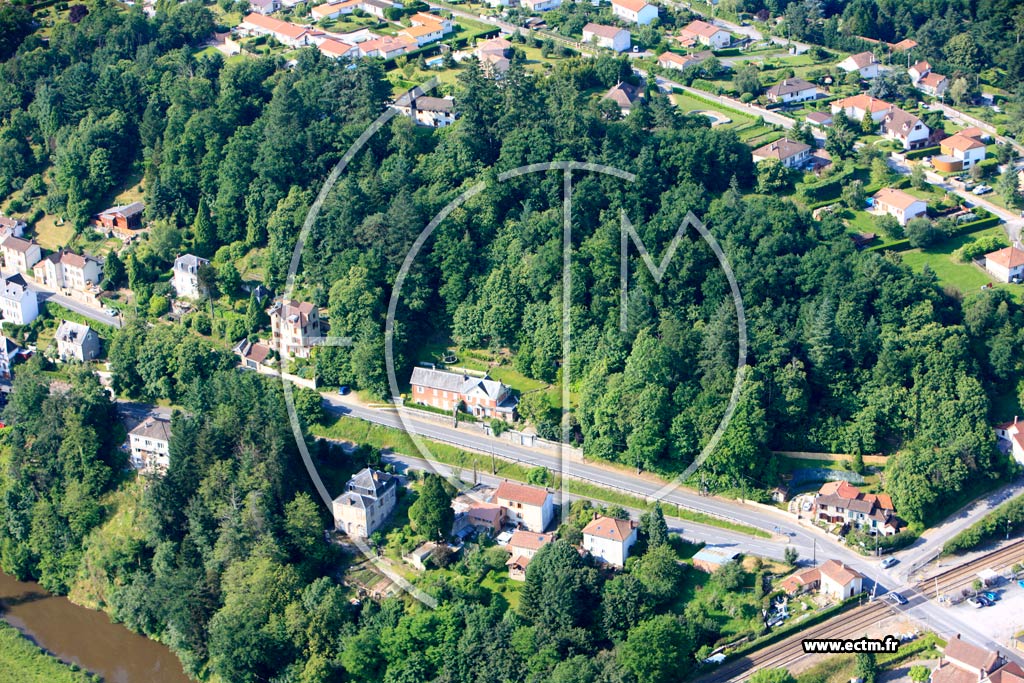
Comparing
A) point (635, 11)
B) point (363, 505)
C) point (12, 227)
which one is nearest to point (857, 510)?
point (363, 505)

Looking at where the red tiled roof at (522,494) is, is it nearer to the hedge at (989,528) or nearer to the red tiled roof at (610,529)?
the red tiled roof at (610,529)

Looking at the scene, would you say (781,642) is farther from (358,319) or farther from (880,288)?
(358,319)

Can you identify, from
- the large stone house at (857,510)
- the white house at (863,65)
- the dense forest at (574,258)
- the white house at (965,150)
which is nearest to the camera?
the large stone house at (857,510)

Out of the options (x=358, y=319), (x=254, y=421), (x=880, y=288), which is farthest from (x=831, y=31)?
(x=254, y=421)

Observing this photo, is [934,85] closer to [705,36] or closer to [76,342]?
[705,36]

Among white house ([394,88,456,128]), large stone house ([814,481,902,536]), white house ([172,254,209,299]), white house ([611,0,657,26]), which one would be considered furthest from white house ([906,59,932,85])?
white house ([172,254,209,299])

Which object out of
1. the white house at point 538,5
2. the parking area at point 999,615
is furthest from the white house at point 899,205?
the white house at point 538,5
